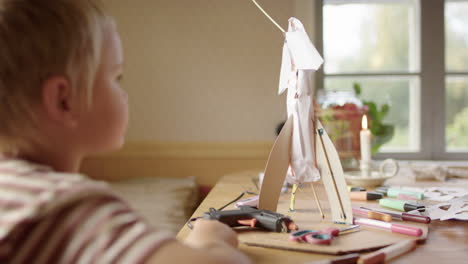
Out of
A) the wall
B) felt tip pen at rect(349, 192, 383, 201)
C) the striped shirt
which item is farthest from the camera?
the wall

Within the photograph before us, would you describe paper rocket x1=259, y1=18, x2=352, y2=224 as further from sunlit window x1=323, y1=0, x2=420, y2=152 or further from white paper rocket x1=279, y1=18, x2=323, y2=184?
sunlit window x1=323, y1=0, x2=420, y2=152

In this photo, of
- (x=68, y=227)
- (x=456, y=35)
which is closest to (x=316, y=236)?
(x=68, y=227)

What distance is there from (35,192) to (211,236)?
248 mm

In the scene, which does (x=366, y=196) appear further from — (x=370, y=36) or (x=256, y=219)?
(x=370, y=36)

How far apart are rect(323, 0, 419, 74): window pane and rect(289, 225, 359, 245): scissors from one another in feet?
5.01

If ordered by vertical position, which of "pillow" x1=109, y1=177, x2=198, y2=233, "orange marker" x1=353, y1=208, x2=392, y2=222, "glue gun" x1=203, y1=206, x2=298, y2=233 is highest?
"glue gun" x1=203, y1=206, x2=298, y2=233

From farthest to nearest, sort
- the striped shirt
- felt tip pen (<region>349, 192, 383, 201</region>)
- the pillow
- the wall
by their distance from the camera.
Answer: the wall
the pillow
felt tip pen (<region>349, 192, 383, 201</region>)
the striped shirt

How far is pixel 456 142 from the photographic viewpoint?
210 centimetres

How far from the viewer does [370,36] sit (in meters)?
2.12

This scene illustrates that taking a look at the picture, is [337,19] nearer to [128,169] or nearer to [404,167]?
[404,167]

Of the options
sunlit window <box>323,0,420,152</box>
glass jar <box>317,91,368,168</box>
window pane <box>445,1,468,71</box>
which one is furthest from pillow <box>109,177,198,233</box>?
window pane <box>445,1,468,71</box>

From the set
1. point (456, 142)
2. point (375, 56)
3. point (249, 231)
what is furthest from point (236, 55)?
point (249, 231)

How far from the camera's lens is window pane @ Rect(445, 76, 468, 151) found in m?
2.07

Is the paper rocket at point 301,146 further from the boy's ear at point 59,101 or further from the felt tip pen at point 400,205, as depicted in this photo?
the boy's ear at point 59,101
